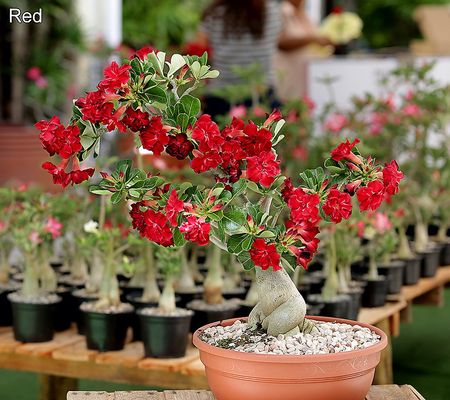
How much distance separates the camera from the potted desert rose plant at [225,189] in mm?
1701

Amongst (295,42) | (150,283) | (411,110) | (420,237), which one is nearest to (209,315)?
(150,283)

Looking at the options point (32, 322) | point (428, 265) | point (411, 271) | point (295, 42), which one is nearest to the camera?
point (32, 322)

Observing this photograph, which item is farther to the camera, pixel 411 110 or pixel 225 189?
pixel 411 110

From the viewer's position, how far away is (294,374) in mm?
1701

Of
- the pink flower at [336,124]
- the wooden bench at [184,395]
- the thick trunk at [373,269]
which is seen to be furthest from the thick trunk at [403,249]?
the wooden bench at [184,395]

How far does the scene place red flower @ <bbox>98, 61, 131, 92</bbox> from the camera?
66.8 inches

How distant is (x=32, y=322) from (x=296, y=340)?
1.22 m

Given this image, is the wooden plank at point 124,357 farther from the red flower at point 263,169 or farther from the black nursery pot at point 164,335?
the red flower at point 263,169

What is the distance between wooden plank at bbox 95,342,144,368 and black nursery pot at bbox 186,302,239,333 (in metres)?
0.21

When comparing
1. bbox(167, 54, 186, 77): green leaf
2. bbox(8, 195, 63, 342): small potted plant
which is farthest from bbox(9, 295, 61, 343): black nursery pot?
bbox(167, 54, 186, 77): green leaf

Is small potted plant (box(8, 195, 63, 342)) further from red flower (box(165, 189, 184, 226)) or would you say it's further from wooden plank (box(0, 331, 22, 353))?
red flower (box(165, 189, 184, 226))

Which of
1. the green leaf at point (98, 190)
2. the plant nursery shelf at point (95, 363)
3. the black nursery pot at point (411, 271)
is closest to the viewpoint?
the green leaf at point (98, 190)

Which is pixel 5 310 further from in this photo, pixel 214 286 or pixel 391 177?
pixel 391 177

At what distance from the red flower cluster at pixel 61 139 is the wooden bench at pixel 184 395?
1.56ft
